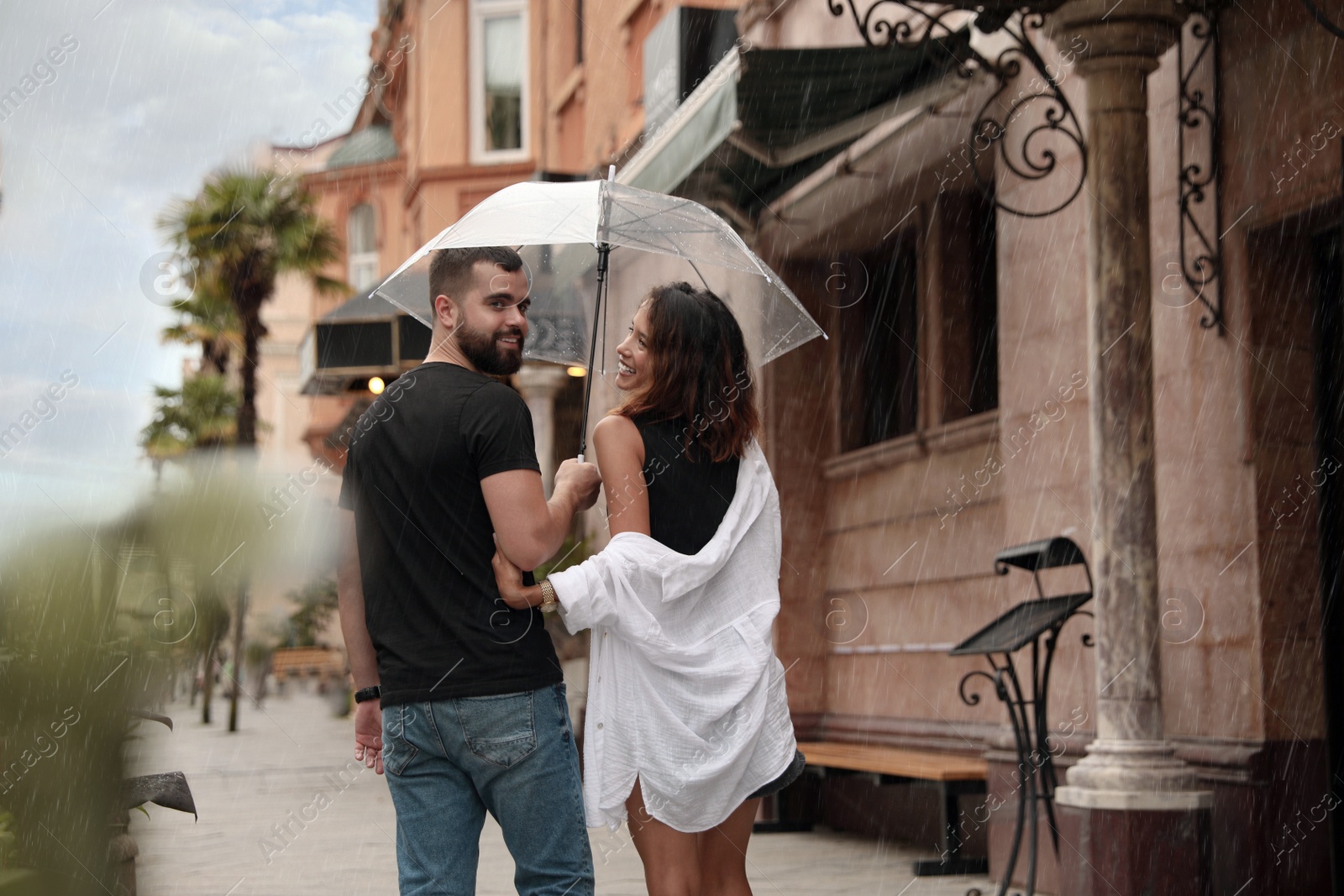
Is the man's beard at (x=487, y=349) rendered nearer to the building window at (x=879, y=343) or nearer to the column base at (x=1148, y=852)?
the column base at (x=1148, y=852)

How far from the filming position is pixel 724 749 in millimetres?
3475

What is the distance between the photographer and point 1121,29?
614 centimetres

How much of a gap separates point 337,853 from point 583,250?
5.08 metres

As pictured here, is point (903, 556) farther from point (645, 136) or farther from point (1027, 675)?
point (645, 136)

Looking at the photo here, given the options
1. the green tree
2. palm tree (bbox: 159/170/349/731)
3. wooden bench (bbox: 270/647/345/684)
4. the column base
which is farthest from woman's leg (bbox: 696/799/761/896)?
wooden bench (bbox: 270/647/345/684)

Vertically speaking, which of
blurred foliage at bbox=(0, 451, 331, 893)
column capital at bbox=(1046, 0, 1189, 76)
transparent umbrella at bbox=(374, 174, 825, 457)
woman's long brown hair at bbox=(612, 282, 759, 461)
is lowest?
blurred foliage at bbox=(0, 451, 331, 893)

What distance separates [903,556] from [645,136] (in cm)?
559

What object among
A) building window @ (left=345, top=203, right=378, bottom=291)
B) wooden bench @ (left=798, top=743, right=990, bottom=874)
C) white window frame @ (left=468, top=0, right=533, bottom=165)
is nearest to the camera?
wooden bench @ (left=798, top=743, right=990, bottom=874)

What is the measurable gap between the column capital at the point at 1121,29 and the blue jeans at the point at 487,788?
4201mm

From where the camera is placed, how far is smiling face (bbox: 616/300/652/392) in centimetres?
361

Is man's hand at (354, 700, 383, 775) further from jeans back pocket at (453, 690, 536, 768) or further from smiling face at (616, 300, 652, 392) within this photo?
smiling face at (616, 300, 652, 392)

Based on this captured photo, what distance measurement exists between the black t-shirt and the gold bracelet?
39mm

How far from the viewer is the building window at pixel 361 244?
3847cm

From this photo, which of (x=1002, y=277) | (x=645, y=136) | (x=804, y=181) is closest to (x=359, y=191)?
(x=645, y=136)
